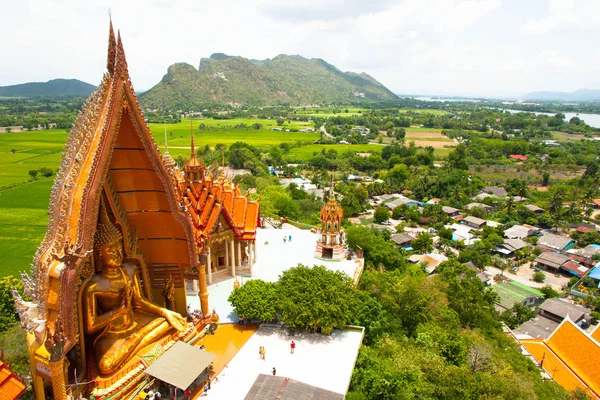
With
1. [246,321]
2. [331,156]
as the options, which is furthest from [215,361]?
[331,156]

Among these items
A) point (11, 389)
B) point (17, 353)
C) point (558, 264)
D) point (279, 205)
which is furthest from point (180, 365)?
point (558, 264)

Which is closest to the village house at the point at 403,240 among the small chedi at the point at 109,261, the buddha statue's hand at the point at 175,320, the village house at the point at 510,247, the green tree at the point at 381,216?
the green tree at the point at 381,216

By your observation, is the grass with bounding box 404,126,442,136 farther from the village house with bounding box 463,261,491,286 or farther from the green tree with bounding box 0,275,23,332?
the green tree with bounding box 0,275,23,332

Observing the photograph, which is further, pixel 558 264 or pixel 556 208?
pixel 556 208

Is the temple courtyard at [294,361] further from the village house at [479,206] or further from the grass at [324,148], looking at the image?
the grass at [324,148]

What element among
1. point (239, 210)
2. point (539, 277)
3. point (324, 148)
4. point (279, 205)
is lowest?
point (539, 277)

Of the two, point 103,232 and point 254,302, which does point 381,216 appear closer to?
point 254,302

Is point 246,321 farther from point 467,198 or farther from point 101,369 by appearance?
point 467,198
